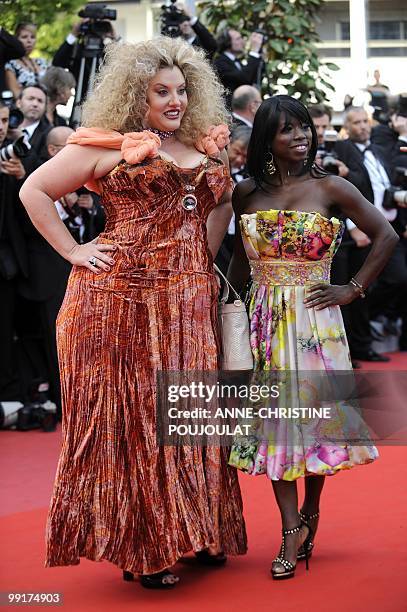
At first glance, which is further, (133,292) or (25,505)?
(25,505)

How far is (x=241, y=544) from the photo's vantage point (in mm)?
4418

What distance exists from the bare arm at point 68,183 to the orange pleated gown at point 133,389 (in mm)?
52

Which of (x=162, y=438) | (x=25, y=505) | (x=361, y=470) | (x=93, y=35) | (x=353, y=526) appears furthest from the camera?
(x=93, y=35)

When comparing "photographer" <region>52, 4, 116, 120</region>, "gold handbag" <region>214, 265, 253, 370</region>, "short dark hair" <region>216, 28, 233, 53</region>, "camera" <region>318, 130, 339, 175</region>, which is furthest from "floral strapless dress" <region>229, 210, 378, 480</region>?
"short dark hair" <region>216, 28, 233, 53</region>

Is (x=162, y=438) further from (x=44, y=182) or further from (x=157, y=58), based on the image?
(x=157, y=58)

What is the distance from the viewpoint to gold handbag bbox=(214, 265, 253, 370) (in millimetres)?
4332

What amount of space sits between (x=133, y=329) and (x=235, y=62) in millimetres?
5909

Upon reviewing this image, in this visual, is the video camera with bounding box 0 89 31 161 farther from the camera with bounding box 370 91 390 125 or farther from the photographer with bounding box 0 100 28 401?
the camera with bounding box 370 91 390 125

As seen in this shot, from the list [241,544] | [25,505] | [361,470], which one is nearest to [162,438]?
[241,544]

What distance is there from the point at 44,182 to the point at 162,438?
1033 millimetres

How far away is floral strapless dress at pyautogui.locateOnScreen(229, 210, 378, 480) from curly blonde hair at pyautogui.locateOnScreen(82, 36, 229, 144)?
1.45 feet

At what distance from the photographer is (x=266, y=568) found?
4.45 m

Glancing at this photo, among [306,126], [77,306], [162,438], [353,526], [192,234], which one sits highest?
[306,126]

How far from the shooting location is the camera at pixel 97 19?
8.71m
